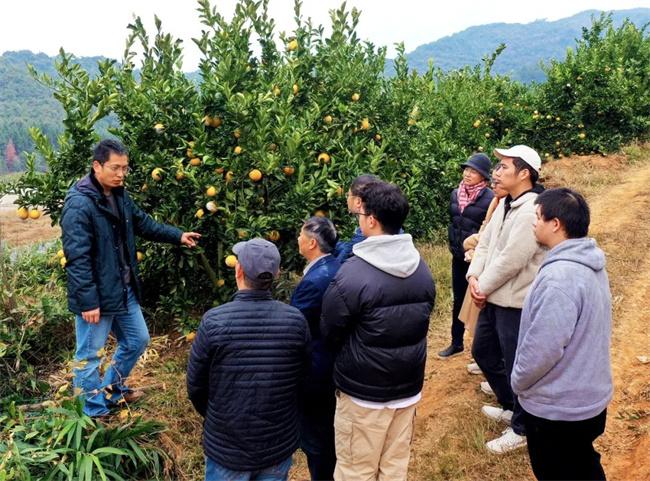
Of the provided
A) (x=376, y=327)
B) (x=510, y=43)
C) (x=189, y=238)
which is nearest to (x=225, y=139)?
(x=189, y=238)

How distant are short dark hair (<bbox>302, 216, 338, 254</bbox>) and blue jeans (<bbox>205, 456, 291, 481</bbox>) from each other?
98 cm

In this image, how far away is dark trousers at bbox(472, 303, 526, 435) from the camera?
2834 millimetres

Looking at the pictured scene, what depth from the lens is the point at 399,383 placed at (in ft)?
7.66

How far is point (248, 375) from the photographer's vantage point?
211 cm

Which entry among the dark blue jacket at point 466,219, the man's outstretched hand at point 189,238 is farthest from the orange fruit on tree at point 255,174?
the dark blue jacket at point 466,219

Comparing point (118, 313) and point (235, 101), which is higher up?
point (235, 101)

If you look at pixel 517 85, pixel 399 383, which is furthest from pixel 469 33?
pixel 399 383

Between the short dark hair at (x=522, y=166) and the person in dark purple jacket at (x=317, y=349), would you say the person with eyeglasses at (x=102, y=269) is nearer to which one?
the person in dark purple jacket at (x=317, y=349)

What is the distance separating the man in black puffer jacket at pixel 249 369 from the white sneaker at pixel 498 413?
1.72 m

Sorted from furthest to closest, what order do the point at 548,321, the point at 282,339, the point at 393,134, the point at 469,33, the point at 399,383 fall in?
the point at 469,33
the point at 393,134
the point at 399,383
the point at 282,339
the point at 548,321

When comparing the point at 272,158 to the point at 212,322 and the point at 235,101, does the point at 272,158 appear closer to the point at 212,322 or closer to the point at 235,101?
the point at 235,101

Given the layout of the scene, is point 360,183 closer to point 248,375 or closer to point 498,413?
point 248,375

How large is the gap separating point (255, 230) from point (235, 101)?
871mm

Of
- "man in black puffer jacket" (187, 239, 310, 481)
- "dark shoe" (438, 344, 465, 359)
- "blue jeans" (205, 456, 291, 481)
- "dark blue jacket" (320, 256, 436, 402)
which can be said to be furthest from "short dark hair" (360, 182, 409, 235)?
"dark shoe" (438, 344, 465, 359)
